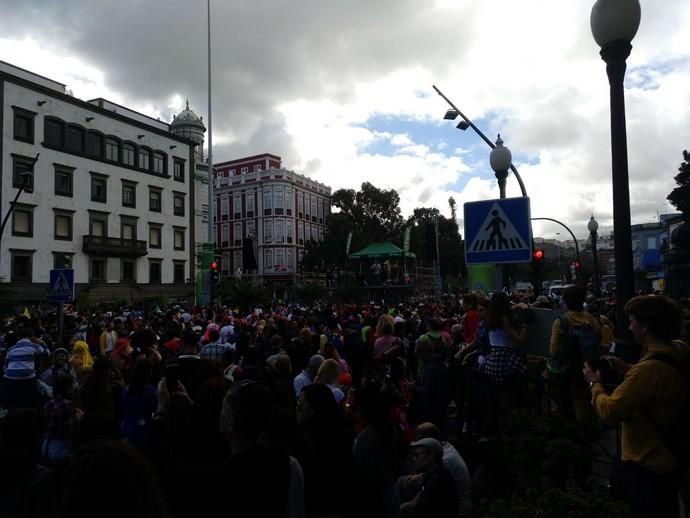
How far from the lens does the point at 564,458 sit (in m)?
3.44

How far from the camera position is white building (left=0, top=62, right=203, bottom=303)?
3572cm

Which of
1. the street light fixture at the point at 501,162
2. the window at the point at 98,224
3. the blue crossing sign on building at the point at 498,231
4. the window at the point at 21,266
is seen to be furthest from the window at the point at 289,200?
the blue crossing sign on building at the point at 498,231

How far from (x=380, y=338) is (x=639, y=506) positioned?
20.4 ft

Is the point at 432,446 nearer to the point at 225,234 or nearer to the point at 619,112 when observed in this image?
the point at 619,112

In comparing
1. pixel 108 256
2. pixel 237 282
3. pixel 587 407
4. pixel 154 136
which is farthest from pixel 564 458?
pixel 154 136

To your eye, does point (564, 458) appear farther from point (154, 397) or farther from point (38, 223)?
point (38, 223)

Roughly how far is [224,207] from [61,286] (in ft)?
225

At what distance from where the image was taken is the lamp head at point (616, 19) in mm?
4941

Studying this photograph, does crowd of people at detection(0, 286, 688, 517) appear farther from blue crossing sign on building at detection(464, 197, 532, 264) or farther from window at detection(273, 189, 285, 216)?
window at detection(273, 189, 285, 216)

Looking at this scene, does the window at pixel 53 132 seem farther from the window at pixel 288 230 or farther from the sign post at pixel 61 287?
the window at pixel 288 230

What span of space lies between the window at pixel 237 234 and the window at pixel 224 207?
2.45 metres

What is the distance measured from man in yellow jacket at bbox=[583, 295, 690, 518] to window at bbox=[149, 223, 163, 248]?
47.4 metres

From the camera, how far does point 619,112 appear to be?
16.4ft

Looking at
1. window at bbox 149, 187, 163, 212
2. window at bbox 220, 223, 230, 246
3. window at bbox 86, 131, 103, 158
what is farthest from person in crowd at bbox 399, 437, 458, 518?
window at bbox 220, 223, 230, 246
